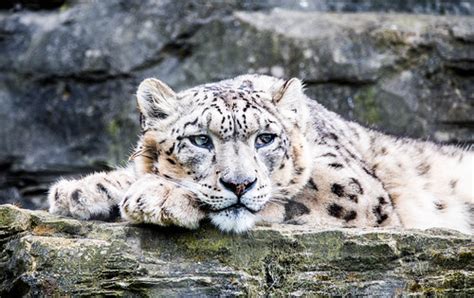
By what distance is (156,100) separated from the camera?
625 centimetres

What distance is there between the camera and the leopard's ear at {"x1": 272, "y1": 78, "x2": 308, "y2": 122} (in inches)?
249

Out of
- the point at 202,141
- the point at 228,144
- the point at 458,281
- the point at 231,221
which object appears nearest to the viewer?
the point at 458,281

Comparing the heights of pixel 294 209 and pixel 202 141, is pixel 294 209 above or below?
below

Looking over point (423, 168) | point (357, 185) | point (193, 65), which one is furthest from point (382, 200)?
point (193, 65)

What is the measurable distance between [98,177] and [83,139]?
4.92 meters

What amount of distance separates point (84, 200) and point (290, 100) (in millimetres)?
1515

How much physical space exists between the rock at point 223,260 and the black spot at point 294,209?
591 millimetres

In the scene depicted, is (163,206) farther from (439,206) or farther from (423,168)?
(423,168)

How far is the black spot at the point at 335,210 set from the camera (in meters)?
6.16

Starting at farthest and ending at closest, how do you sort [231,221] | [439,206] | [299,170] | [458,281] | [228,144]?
1. [439,206]
2. [299,170]
3. [228,144]
4. [231,221]
5. [458,281]

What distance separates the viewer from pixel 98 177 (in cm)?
607

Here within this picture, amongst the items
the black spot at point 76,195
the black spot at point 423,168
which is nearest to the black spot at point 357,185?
the black spot at point 423,168

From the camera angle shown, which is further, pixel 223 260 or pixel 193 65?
pixel 193 65

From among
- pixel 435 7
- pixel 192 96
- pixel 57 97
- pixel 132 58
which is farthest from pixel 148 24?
pixel 192 96
